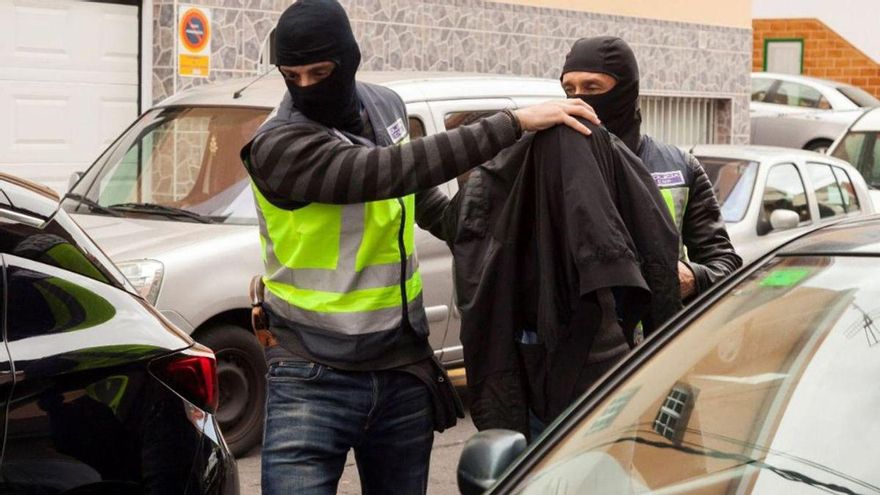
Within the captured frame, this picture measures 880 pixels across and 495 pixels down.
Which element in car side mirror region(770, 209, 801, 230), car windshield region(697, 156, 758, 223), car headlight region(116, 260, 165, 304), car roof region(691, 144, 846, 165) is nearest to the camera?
car headlight region(116, 260, 165, 304)

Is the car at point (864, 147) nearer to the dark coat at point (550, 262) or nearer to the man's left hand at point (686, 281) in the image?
the man's left hand at point (686, 281)

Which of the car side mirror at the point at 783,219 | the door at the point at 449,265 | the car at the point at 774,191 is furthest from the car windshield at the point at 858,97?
the door at the point at 449,265

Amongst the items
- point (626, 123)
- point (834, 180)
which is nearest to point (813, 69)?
point (834, 180)

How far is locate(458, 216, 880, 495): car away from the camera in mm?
3043

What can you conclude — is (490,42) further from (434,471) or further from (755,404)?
(755,404)

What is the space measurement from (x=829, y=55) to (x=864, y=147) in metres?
Answer: 13.4

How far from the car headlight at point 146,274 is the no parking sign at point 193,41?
19.3 feet

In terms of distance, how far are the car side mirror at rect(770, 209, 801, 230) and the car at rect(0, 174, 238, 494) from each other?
243 inches

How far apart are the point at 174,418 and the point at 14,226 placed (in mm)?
631

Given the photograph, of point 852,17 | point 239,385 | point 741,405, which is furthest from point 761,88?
point 741,405

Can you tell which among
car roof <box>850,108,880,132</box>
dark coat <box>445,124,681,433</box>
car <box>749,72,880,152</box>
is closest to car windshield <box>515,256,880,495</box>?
dark coat <box>445,124,681,433</box>

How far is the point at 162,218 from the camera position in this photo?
7.93 meters

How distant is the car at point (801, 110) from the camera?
23984mm

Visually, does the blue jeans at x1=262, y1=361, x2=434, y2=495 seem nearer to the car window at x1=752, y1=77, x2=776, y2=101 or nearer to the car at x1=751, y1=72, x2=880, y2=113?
the car at x1=751, y1=72, x2=880, y2=113
